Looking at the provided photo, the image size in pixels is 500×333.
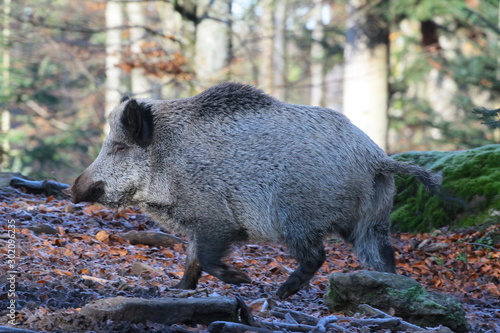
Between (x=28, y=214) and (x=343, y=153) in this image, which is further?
(x=28, y=214)

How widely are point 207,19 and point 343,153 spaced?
9.55 metres

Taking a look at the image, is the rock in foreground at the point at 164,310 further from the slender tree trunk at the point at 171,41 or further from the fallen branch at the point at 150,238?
the slender tree trunk at the point at 171,41

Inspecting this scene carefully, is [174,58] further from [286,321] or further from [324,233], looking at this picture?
[286,321]

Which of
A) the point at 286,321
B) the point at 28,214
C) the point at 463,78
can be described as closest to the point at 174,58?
the point at 463,78

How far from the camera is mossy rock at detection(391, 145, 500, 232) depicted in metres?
7.82

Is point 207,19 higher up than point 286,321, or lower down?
higher up

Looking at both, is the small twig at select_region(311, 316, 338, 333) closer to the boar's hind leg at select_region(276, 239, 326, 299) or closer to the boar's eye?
the boar's hind leg at select_region(276, 239, 326, 299)

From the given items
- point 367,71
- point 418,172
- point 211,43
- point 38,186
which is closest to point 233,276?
point 418,172

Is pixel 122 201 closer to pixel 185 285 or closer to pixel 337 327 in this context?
pixel 185 285

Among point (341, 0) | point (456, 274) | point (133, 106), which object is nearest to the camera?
point (133, 106)

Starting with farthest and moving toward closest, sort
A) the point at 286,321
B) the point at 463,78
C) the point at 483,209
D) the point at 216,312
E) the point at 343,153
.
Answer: the point at 463,78 < the point at 483,209 < the point at 343,153 < the point at 286,321 < the point at 216,312

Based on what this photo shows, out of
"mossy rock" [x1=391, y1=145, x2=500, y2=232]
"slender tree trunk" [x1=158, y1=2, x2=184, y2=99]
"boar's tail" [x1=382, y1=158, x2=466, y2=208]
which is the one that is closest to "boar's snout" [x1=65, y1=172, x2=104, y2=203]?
Result: "boar's tail" [x1=382, y1=158, x2=466, y2=208]

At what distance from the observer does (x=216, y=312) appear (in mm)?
3914

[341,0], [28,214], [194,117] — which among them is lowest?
[28,214]
